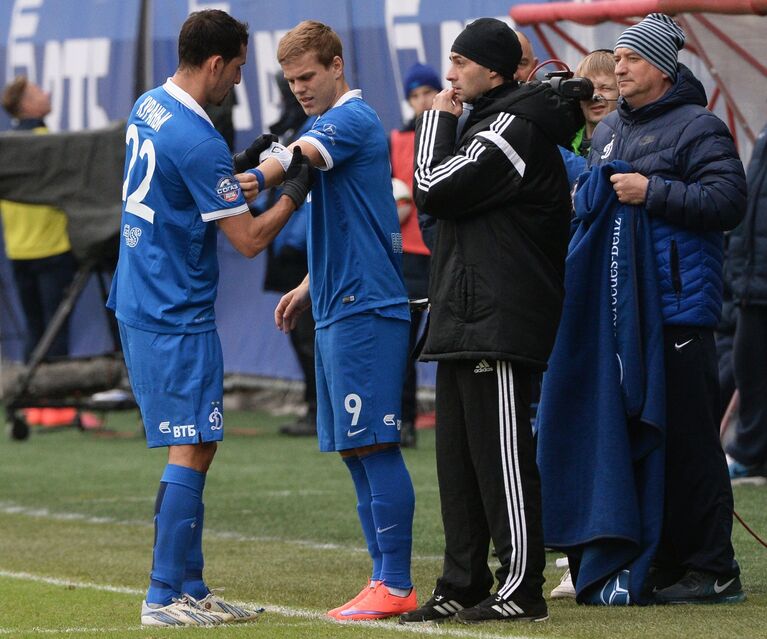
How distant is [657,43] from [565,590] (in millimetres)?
2053

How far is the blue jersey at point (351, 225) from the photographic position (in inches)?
237

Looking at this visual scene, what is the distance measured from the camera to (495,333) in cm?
569

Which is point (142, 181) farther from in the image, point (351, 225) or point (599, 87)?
point (599, 87)

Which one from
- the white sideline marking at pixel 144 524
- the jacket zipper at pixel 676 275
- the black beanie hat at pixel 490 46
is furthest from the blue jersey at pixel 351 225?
the white sideline marking at pixel 144 524

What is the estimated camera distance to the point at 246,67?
15.6 metres

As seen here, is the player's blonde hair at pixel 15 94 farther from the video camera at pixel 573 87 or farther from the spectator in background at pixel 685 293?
the spectator in background at pixel 685 293

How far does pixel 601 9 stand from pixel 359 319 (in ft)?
16.8

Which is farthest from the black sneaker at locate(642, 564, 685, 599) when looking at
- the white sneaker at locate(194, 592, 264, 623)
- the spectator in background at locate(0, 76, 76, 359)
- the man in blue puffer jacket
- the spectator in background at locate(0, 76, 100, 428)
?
the spectator in background at locate(0, 76, 76, 359)

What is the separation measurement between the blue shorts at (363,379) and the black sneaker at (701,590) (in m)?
1.14

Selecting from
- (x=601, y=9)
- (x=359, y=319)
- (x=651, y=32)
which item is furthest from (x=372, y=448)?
(x=601, y=9)

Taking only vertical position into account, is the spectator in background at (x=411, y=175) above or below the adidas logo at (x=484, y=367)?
above

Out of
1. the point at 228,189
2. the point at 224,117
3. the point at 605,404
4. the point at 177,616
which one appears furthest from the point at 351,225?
the point at 224,117

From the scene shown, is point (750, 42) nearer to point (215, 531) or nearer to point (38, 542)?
point (215, 531)

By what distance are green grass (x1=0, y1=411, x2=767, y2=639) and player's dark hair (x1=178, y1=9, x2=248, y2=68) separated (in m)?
1.89
